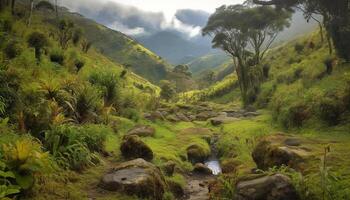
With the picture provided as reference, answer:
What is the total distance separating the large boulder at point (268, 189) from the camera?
32.5 ft

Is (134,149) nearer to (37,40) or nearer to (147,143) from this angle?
(147,143)

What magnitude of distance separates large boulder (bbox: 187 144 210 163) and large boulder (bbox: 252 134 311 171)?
776cm

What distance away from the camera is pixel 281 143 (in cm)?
1373

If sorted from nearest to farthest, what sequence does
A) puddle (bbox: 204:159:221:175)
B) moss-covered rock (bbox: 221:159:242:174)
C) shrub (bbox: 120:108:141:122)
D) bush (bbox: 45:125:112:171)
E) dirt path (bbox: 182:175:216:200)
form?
1. bush (bbox: 45:125:112:171)
2. dirt path (bbox: 182:175:216:200)
3. moss-covered rock (bbox: 221:159:242:174)
4. puddle (bbox: 204:159:221:175)
5. shrub (bbox: 120:108:141:122)

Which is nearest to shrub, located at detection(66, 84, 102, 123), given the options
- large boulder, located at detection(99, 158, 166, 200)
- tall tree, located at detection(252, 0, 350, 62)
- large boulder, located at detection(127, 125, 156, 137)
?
large boulder, located at detection(127, 125, 156, 137)

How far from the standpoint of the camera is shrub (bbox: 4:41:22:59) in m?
21.3

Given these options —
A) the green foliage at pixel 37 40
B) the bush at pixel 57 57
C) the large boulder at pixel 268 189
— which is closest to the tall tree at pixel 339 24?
the bush at pixel 57 57

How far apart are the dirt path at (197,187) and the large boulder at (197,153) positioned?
3.69 metres

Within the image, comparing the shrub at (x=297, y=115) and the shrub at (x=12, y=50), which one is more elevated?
the shrub at (x=12, y=50)

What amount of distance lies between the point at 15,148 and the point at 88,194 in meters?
2.42

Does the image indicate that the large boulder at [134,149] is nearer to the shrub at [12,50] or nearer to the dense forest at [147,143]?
the dense forest at [147,143]

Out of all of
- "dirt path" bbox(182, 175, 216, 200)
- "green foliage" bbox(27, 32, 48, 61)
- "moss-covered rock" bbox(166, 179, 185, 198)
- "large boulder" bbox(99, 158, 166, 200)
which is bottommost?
"dirt path" bbox(182, 175, 216, 200)

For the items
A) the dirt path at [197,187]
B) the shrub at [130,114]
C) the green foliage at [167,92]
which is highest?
the green foliage at [167,92]

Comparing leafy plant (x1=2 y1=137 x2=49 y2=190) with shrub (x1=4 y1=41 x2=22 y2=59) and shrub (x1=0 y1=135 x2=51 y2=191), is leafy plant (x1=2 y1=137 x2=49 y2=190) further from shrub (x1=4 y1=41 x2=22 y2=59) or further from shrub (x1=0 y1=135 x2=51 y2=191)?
shrub (x1=4 y1=41 x2=22 y2=59)
